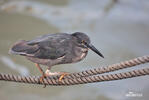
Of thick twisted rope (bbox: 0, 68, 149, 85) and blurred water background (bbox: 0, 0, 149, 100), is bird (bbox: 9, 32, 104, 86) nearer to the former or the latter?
thick twisted rope (bbox: 0, 68, 149, 85)

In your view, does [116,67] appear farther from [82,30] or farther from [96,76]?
[82,30]

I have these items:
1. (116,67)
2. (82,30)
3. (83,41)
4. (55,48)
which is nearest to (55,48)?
(55,48)

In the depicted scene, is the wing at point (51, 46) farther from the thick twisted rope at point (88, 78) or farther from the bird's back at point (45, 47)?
the thick twisted rope at point (88, 78)

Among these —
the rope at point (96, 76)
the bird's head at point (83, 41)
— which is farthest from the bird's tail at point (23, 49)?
the bird's head at point (83, 41)

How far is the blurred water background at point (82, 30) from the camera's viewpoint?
5.21m

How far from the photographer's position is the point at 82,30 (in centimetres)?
657

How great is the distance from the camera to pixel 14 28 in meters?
6.66

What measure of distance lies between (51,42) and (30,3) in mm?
4673

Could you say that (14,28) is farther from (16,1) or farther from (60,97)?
(60,97)

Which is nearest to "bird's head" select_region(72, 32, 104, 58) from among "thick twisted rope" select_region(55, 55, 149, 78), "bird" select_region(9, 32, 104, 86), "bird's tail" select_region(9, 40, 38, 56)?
"bird" select_region(9, 32, 104, 86)

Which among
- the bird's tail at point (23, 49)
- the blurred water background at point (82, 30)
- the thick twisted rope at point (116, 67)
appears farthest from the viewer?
the blurred water background at point (82, 30)

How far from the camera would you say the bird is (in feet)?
9.25

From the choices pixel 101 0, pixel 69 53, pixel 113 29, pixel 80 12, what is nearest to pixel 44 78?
pixel 69 53

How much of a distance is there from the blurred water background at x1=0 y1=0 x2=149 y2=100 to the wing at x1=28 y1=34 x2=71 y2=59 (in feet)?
7.77
